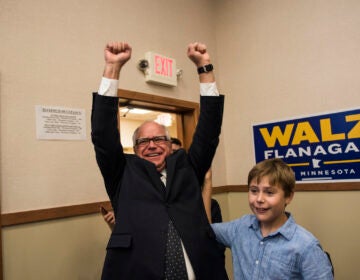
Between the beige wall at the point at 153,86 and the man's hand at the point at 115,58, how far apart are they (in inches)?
28.9

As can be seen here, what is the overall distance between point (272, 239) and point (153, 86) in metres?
1.51

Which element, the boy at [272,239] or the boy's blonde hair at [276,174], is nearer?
the boy at [272,239]

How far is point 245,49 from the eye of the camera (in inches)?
107

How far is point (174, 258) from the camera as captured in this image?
3.66 ft

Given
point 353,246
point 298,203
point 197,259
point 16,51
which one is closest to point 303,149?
point 298,203

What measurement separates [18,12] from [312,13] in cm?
202

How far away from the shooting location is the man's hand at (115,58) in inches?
44.8

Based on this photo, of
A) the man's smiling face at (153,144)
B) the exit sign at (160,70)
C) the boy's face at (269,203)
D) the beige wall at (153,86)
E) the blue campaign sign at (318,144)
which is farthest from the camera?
the exit sign at (160,70)

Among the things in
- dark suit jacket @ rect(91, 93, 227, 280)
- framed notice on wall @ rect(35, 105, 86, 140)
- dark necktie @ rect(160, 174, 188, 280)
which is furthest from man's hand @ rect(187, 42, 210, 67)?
framed notice on wall @ rect(35, 105, 86, 140)

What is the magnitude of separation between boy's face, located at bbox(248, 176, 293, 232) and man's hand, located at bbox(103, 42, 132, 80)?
0.72 meters

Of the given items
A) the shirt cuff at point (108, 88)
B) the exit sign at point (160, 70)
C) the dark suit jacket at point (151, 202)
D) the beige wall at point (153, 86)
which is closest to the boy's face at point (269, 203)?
the dark suit jacket at point (151, 202)

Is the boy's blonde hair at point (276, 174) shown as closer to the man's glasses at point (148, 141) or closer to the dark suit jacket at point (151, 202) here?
the dark suit jacket at point (151, 202)

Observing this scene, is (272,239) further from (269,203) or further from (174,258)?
(174,258)

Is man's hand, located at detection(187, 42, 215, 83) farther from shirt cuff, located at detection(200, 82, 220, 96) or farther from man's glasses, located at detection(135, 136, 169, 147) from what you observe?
man's glasses, located at detection(135, 136, 169, 147)
